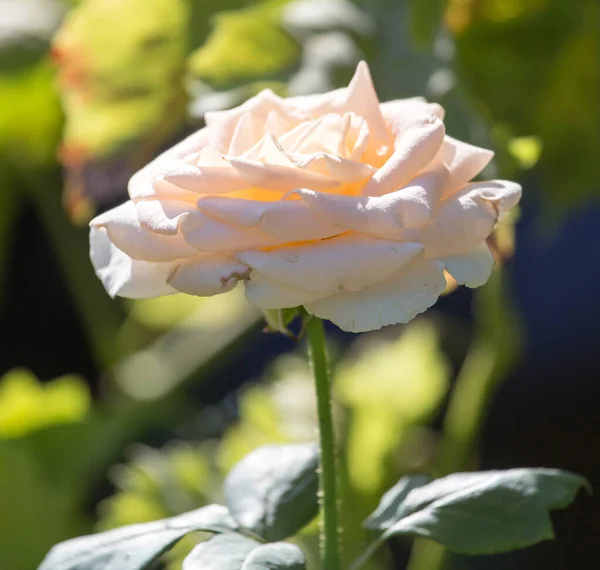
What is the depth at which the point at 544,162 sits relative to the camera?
76cm

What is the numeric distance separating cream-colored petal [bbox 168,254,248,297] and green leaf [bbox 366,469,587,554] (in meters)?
0.15

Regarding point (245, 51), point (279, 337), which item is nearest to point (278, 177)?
point (245, 51)

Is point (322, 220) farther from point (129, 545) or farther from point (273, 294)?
point (129, 545)

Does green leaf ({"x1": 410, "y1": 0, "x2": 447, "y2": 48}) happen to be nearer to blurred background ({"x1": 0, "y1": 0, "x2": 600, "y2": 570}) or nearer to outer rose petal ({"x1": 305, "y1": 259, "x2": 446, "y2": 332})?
blurred background ({"x1": 0, "y1": 0, "x2": 600, "y2": 570})

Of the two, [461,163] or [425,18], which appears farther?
[425,18]

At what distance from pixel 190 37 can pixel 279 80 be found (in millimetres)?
140

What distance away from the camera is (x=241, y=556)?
0.37 metres

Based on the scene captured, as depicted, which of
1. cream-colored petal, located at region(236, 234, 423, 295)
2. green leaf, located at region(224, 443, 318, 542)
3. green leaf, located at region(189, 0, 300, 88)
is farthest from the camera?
green leaf, located at region(189, 0, 300, 88)

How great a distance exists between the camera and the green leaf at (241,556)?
0.35m

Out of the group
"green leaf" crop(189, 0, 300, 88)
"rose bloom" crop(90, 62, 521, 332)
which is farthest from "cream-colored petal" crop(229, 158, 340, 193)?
"green leaf" crop(189, 0, 300, 88)

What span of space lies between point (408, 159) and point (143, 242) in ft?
0.36

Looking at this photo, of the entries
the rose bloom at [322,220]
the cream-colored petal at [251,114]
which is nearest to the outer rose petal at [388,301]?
the rose bloom at [322,220]

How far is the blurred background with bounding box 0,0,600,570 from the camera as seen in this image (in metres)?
0.64

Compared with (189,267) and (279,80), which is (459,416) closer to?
(279,80)
